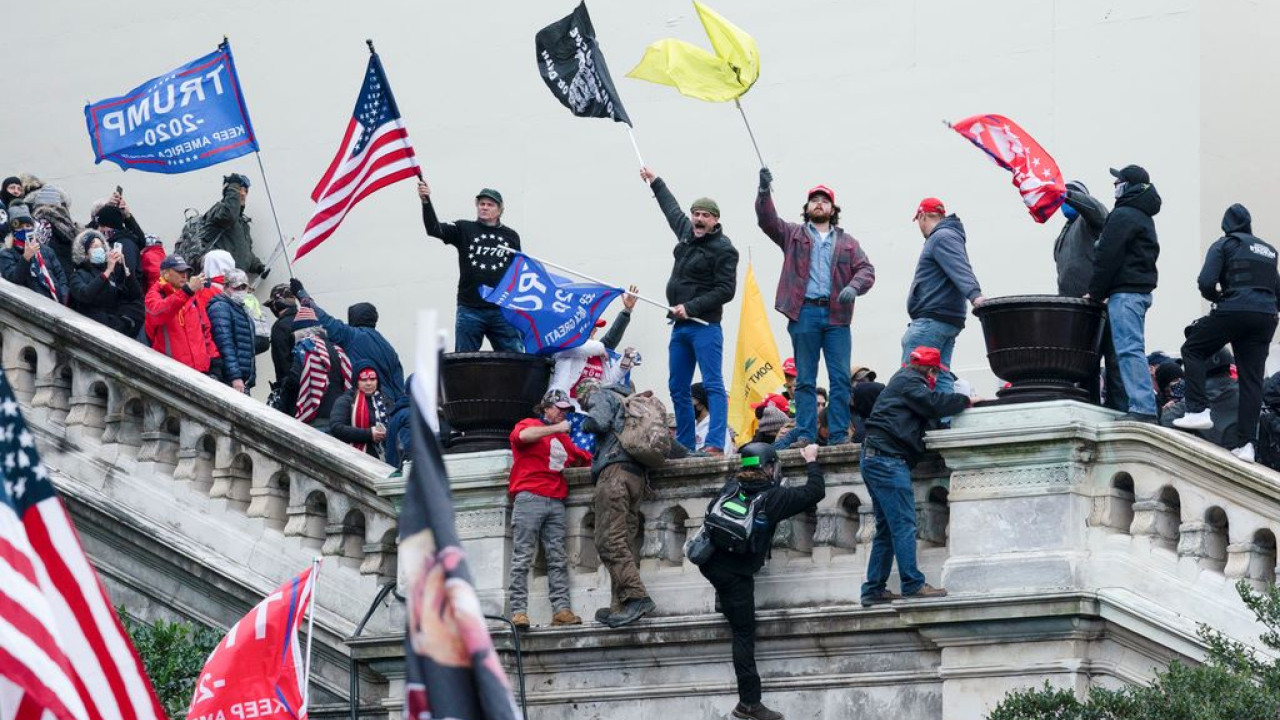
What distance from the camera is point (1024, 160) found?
14.0 m

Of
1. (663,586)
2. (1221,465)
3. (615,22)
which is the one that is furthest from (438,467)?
(615,22)

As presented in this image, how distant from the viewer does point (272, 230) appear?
870 inches

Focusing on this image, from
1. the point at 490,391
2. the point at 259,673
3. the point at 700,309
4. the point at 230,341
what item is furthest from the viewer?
the point at 230,341

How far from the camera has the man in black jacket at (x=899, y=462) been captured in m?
12.6

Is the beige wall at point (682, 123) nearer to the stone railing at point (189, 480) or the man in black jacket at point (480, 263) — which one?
the man in black jacket at point (480, 263)

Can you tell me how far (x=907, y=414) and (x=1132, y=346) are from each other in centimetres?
116

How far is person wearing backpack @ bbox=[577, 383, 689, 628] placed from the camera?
1345 cm

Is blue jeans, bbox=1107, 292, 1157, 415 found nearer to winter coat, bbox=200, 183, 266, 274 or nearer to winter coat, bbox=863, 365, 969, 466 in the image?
winter coat, bbox=863, 365, 969, 466

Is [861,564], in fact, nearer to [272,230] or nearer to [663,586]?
[663,586]

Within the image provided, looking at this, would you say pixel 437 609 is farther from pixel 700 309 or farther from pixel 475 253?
pixel 475 253

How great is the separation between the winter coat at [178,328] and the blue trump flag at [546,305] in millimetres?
2776

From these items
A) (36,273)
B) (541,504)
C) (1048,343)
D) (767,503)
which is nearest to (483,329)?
(541,504)

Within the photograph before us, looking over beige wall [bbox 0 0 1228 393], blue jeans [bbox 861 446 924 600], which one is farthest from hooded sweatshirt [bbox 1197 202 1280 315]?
beige wall [bbox 0 0 1228 393]

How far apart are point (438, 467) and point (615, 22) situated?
14.5 m
